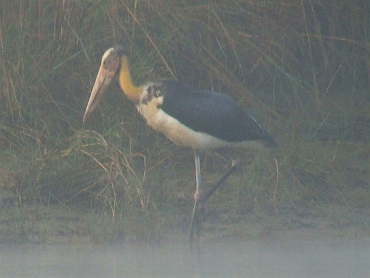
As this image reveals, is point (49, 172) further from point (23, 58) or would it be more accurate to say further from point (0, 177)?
point (23, 58)

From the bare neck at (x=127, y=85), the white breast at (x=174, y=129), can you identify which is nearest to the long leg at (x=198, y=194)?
the white breast at (x=174, y=129)

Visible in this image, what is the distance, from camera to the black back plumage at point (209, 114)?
725 centimetres

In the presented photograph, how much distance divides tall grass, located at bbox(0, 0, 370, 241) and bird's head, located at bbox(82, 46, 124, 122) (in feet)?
0.63

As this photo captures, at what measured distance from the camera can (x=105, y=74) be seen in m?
7.71

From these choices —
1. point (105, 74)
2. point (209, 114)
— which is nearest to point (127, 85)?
point (105, 74)

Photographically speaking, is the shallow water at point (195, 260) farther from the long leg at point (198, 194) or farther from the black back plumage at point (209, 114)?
the black back plumage at point (209, 114)

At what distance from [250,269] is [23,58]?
286 centimetres

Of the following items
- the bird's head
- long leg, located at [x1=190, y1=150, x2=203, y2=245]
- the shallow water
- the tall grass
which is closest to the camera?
the shallow water

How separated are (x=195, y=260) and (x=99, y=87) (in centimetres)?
202

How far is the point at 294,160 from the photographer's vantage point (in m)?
7.78

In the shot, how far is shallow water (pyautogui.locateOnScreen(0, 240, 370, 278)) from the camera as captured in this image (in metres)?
5.74

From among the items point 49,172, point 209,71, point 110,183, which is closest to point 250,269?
point 110,183

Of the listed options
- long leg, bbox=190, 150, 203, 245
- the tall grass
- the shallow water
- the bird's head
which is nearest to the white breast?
long leg, bbox=190, 150, 203, 245

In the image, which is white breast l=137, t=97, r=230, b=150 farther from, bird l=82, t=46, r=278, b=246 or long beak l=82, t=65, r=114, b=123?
long beak l=82, t=65, r=114, b=123
